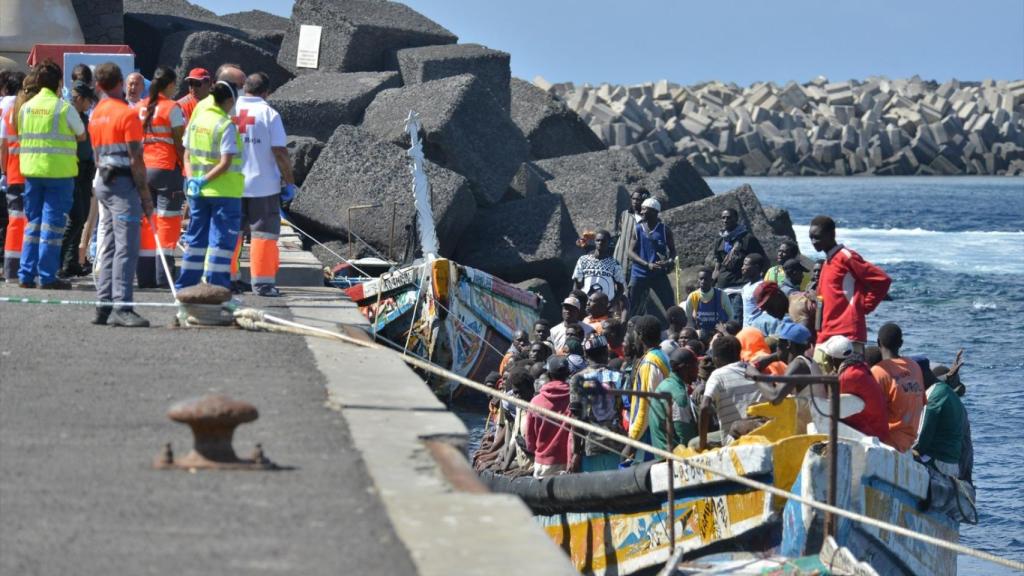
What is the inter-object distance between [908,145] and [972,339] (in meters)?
70.4

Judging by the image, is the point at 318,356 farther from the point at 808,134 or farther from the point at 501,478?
the point at 808,134

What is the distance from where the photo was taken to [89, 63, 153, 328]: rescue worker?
1028cm

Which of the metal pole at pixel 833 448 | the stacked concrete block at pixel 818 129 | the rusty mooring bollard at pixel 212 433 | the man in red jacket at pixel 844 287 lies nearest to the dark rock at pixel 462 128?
the man in red jacket at pixel 844 287

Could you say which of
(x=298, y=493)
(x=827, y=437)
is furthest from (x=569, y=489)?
(x=298, y=493)

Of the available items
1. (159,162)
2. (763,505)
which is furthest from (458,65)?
(763,505)

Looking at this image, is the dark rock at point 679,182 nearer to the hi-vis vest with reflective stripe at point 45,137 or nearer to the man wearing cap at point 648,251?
the man wearing cap at point 648,251

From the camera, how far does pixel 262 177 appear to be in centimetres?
1204

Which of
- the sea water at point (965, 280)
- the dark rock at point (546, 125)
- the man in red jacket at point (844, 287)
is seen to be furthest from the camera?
the dark rock at point (546, 125)

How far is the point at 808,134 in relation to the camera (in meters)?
98.8

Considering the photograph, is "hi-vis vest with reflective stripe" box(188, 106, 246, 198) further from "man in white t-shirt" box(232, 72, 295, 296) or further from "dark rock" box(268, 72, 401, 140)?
"dark rock" box(268, 72, 401, 140)

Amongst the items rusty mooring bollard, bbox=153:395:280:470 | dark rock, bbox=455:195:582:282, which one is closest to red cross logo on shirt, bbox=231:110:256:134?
rusty mooring bollard, bbox=153:395:280:470

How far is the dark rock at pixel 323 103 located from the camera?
25.0 m

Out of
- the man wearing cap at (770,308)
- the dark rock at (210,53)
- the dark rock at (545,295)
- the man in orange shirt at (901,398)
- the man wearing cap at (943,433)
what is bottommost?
the dark rock at (545,295)

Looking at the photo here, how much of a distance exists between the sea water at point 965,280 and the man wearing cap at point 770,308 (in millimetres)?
2763
